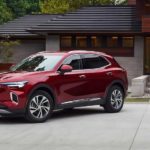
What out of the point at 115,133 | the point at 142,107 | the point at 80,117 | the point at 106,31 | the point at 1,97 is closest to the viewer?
the point at 115,133

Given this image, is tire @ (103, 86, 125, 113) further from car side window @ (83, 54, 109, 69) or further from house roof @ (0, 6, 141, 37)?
house roof @ (0, 6, 141, 37)

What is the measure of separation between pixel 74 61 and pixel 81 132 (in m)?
3.25

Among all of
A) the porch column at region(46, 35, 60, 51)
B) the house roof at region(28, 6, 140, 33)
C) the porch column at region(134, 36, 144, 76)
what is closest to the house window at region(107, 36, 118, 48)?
the house roof at region(28, 6, 140, 33)

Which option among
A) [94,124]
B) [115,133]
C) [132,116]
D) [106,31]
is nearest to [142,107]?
[132,116]

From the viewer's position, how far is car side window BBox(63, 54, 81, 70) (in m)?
14.4

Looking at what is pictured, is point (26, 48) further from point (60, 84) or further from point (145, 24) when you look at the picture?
point (60, 84)

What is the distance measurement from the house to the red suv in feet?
42.0

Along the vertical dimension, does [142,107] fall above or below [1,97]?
below

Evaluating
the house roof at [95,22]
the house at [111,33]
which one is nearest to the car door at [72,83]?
the house at [111,33]

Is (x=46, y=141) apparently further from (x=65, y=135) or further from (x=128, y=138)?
(x=128, y=138)

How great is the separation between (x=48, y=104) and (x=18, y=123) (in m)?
0.84

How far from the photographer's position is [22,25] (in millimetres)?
36156

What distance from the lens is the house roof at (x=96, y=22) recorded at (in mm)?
29156

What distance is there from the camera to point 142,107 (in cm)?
1672
